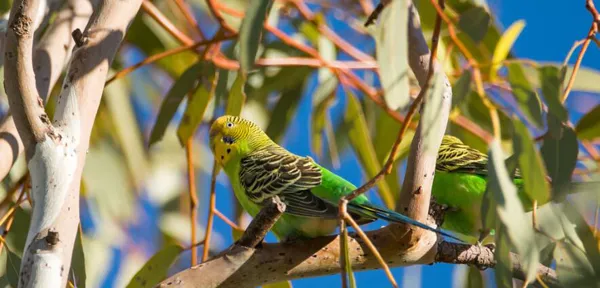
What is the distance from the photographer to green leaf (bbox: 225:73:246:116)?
92.6 inches

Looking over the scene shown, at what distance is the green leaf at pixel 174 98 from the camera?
8.41 feet

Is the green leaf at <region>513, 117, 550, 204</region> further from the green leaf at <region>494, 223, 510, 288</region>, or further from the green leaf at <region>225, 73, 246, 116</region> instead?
the green leaf at <region>225, 73, 246, 116</region>

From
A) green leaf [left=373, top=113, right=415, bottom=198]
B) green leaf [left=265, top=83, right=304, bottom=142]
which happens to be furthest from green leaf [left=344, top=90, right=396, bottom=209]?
green leaf [left=265, top=83, right=304, bottom=142]

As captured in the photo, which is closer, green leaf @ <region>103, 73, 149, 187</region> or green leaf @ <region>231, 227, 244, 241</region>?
green leaf @ <region>231, 227, 244, 241</region>

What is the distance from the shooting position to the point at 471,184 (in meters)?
2.57

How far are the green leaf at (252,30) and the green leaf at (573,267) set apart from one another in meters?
0.70

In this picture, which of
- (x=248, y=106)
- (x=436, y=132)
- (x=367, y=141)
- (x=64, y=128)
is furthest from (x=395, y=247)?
(x=248, y=106)

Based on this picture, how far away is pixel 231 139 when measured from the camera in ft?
8.04

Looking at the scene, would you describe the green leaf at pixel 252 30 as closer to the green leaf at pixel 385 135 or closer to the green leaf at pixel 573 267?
the green leaf at pixel 573 267

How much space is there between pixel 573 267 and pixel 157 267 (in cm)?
101

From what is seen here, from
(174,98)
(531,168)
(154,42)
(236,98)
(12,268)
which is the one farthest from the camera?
(154,42)

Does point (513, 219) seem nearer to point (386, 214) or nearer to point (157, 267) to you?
point (386, 214)

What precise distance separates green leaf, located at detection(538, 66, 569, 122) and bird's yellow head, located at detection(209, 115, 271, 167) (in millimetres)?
841

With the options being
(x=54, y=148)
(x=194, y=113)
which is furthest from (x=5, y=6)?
(x=54, y=148)
